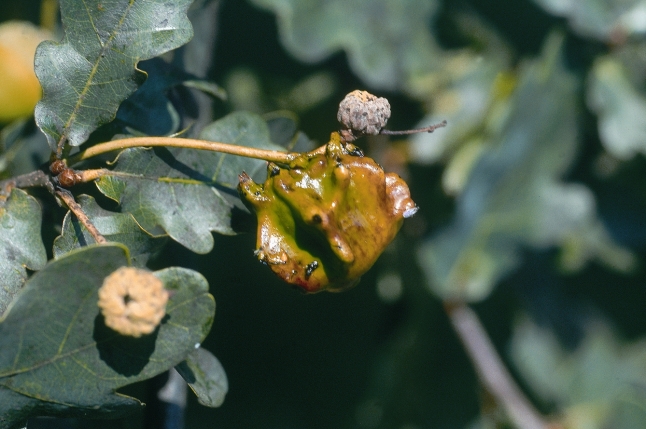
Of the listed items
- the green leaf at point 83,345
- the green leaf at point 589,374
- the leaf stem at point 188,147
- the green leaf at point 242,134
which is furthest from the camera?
the green leaf at point 589,374


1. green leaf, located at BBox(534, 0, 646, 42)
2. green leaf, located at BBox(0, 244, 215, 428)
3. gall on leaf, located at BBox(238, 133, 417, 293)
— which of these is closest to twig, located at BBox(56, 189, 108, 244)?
green leaf, located at BBox(0, 244, 215, 428)

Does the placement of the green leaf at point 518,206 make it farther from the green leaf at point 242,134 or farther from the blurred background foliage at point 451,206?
the green leaf at point 242,134

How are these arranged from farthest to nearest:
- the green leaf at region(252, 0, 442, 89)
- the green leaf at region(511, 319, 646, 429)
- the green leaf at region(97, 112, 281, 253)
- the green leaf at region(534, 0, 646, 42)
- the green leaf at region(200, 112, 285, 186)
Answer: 1. the green leaf at region(511, 319, 646, 429)
2. the green leaf at region(534, 0, 646, 42)
3. the green leaf at region(252, 0, 442, 89)
4. the green leaf at region(200, 112, 285, 186)
5. the green leaf at region(97, 112, 281, 253)

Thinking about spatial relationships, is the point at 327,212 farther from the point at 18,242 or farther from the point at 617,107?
the point at 617,107

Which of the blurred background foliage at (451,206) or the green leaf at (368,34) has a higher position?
the green leaf at (368,34)

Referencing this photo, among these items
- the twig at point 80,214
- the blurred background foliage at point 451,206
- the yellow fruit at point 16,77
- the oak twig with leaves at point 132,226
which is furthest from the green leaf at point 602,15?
the twig at point 80,214

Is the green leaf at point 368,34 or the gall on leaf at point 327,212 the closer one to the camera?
the gall on leaf at point 327,212

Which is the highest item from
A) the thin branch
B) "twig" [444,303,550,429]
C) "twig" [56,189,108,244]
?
the thin branch

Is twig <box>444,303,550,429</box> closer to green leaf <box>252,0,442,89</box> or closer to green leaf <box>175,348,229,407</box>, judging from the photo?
green leaf <box>252,0,442,89</box>
